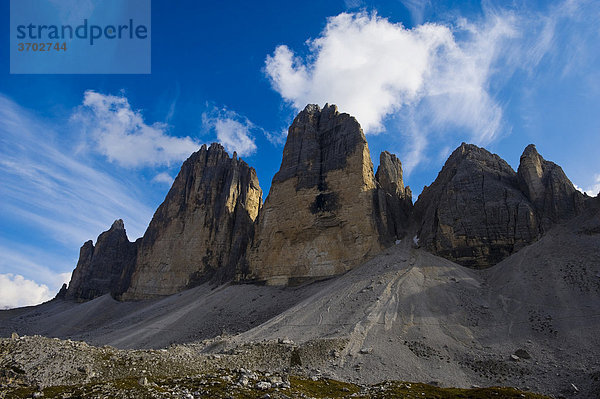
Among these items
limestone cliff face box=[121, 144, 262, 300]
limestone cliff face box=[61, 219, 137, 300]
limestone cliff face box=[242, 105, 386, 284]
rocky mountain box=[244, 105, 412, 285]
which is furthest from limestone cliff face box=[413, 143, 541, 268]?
limestone cliff face box=[61, 219, 137, 300]

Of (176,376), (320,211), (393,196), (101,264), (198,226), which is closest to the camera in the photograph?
(176,376)

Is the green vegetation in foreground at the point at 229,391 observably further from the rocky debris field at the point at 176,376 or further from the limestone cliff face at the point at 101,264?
the limestone cliff face at the point at 101,264

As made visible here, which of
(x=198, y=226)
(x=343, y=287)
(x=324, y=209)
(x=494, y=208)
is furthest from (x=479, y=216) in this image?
(x=198, y=226)

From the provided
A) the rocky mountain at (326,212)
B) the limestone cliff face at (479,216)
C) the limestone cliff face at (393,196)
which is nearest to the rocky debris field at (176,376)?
the limestone cliff face at (479,216)

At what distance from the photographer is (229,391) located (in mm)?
13734

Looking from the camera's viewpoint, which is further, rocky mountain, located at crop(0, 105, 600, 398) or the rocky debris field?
rocky mountain, located at crop(0, 105, 600, 398)

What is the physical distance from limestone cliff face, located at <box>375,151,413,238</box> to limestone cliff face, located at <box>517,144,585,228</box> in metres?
13.6

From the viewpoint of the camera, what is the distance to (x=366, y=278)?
34594 mm

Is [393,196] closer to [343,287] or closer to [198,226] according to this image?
[343,287]

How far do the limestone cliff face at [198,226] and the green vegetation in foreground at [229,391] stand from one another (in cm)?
4084

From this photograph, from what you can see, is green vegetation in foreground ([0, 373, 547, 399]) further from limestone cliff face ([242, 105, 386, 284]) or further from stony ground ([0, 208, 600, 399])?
limestone cliff face ([242, 105, 386, 284])

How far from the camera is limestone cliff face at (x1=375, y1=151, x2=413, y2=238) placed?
44719 mm

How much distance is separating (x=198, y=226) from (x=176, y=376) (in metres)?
50.8

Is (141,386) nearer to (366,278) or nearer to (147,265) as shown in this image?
(366,278)
